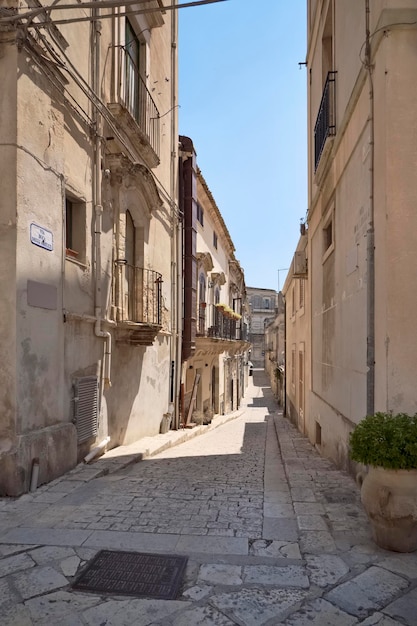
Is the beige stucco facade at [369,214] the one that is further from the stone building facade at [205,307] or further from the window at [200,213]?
the window at [200,213]

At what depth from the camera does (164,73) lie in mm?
12383

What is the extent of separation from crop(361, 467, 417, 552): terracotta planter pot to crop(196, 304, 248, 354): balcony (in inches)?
470

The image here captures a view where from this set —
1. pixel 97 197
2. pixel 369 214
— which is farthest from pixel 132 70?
pixel 369 214

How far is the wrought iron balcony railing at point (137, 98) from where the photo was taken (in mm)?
8727

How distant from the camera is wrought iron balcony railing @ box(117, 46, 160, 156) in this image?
344 inches

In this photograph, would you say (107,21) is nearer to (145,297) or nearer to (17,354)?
(145,297)

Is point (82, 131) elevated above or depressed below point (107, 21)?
below

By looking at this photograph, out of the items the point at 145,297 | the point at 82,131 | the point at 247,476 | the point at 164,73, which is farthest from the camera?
the point at 164,73

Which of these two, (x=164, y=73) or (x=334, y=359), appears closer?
(x=334, y=359)

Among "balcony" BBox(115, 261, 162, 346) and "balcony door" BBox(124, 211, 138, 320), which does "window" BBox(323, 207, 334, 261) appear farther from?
"balcony door" BBox(124, 211, 138, 320)

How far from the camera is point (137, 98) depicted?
991 centimetres

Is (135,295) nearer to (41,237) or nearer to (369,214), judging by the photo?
(41,237)

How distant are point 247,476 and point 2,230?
4.20 meters

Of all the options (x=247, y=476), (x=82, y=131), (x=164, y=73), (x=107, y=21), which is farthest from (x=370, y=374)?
(x=164, y=73)
